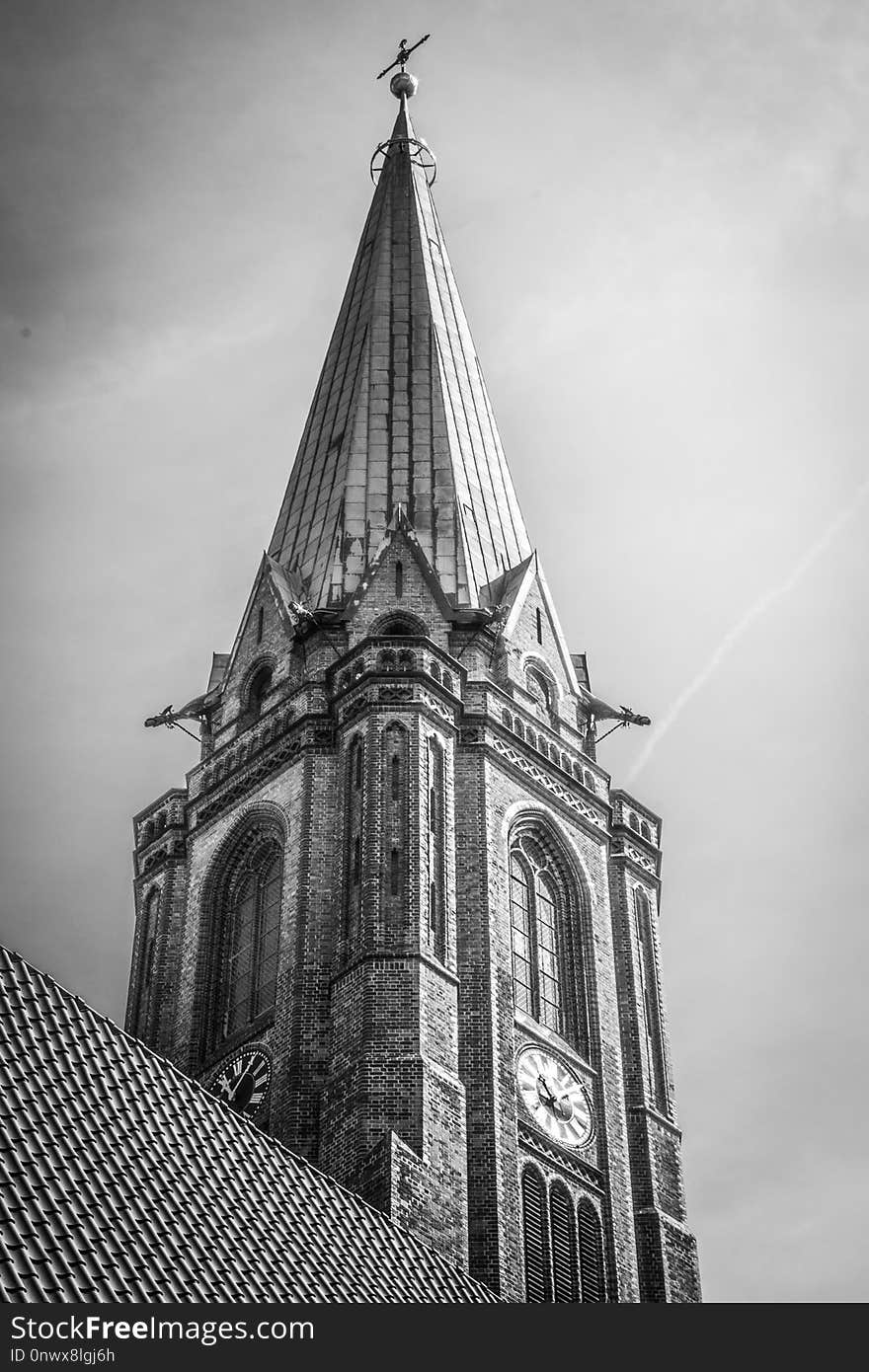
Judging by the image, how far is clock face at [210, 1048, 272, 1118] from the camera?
47.6 meters

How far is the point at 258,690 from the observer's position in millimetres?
56625

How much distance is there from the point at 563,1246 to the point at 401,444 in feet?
73.0

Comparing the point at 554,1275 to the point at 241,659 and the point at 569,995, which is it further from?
the point at 241,659

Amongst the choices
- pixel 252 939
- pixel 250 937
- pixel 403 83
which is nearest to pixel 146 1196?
pixel 252 939

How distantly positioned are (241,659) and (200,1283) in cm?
2612

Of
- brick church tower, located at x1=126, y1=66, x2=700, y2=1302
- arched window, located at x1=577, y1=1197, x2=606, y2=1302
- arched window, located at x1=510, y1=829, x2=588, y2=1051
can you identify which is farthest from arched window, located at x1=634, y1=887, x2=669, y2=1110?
arched window, located at x1=577, y1=1197, x2=606, y2=1302

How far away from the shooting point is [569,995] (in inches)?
2014

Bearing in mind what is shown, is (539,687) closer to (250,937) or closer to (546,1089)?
(250,937)

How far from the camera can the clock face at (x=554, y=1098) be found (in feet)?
157

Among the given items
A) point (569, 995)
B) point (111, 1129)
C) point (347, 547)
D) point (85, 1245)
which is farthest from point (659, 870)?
point (85, 1245)

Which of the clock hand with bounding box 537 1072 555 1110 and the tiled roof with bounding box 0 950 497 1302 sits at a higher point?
the clock hand with bounding box 537 1072 555 1110

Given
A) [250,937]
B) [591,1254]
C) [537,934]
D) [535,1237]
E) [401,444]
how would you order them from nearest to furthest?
[535,1237] → [591,1254] → [537,934] → [250,937] → [401,444]

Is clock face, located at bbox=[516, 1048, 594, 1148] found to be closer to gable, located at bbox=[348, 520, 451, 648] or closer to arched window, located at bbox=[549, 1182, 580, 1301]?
arched window, located at bbox=[549, 1182, 580, 1301]

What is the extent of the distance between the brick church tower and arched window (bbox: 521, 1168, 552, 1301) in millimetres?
50
